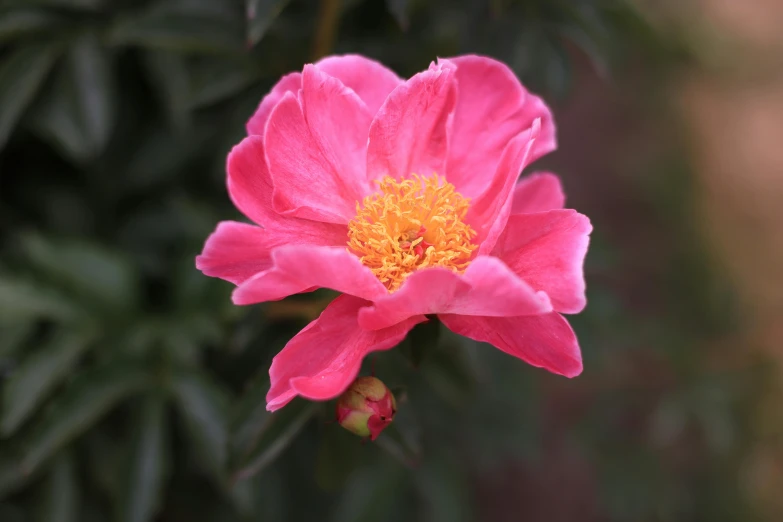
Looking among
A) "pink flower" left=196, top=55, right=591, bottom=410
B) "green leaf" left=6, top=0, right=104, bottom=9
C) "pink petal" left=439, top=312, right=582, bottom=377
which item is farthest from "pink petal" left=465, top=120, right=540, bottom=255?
"green leaf" left=6, top=0, right=104, bottom=9

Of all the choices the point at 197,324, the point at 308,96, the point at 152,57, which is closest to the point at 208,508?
the point at 197,324

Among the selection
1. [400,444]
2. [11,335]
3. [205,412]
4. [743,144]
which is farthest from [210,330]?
[743,144]

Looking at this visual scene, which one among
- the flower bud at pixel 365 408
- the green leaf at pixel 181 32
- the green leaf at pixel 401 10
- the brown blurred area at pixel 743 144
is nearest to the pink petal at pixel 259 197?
the flower bud at pixel 365 408

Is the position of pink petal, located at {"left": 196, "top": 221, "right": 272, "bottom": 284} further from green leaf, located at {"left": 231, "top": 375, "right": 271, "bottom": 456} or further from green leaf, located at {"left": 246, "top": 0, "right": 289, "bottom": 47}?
green leaf, located at {"left": 246, "top": 0, "right": 289, "bottom": 47}

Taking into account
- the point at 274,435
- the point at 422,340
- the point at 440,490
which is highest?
the point at 422,340

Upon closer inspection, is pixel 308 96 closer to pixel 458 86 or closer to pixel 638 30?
pixel 458 86

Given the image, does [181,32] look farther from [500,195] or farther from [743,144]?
[743,144]

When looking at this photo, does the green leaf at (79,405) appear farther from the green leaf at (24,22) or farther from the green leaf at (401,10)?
the green leaf at (401,10)
